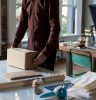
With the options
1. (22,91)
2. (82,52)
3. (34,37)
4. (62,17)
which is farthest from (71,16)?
(22,91)

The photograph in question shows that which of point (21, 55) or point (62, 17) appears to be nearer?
point (21, 55)

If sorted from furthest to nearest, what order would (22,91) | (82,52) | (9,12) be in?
(9,12)
(82,52)
(22,91)

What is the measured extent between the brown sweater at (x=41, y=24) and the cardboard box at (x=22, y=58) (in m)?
0.10

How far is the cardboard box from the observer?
204 centimetres

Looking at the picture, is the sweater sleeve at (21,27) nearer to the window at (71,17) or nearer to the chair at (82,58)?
the chair at (82,58)

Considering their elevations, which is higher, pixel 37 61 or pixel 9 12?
pixel 9 12

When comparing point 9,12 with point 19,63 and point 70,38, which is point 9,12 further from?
point 19,63

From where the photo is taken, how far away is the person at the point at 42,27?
2.09 m

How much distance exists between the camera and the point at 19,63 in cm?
208

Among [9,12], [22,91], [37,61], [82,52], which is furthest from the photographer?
[9,12]

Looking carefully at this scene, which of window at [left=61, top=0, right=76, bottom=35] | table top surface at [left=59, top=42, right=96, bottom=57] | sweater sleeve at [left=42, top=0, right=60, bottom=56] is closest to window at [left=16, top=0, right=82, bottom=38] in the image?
window at [left=61, top=0, right=76, bottom=35]

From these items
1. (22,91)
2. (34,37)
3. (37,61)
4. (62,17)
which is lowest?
(22,91)

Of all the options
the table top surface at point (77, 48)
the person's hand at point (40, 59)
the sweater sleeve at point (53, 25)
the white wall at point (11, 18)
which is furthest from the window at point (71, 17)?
the person's hand at point (40, 59)

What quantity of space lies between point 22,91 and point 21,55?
0.57m
